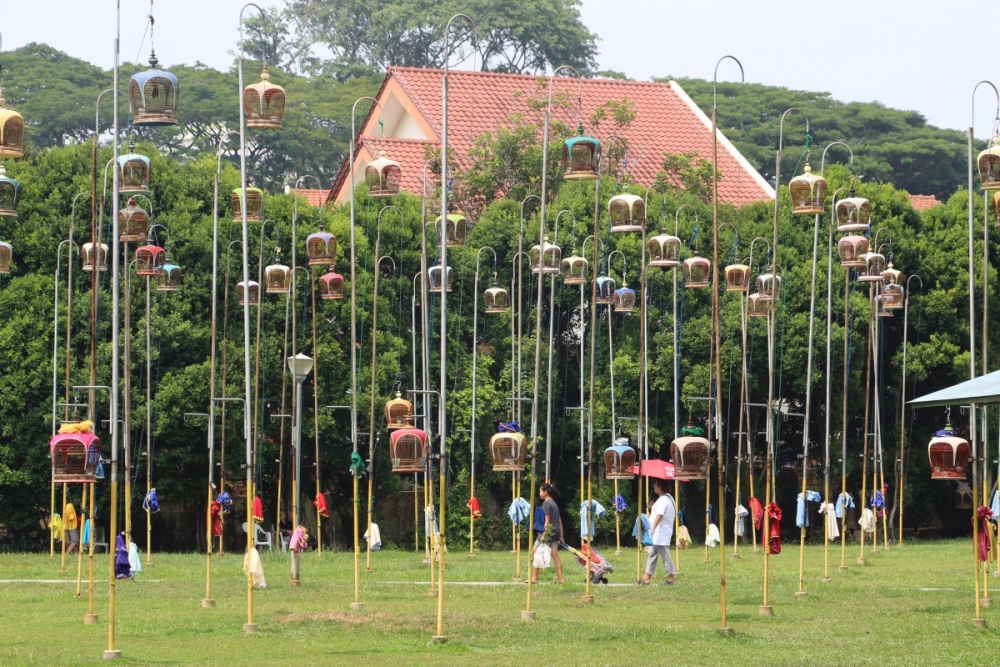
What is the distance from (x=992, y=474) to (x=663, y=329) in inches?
381

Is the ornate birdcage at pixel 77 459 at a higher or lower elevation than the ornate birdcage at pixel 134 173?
lower

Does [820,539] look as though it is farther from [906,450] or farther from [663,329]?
[663,329]

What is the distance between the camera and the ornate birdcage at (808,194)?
84.3ft

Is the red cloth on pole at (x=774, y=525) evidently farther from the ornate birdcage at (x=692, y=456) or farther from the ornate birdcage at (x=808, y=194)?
the ornate birdcage at (x=808, y=194)

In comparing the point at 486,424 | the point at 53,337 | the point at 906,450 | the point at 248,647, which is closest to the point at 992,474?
the point at 906,450

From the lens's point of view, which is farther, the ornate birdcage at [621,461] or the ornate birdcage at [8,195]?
the ornate birdcage at [621,461]

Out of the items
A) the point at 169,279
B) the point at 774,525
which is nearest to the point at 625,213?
the point at 774,525

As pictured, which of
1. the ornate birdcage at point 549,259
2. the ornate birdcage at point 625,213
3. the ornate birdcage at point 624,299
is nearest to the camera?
the ornate birdcage at point 625,213

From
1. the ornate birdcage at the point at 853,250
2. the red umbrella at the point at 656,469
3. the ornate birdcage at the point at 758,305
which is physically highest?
the ornate birdcage at the point at 853,250

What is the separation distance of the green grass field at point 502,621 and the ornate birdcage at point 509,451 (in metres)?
1.83

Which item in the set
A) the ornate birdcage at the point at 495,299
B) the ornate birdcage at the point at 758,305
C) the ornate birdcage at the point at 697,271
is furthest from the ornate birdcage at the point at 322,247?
the ornate birdcage at the point at 758,305

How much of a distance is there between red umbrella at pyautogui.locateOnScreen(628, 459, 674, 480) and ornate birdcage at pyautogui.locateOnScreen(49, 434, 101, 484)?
1270 cm

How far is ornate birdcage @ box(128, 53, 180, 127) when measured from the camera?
19.8 m

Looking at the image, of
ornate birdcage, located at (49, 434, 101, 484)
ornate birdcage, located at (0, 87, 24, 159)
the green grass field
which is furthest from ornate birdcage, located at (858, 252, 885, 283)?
ornate birdcage, located at (49, 434, 101, 484)
